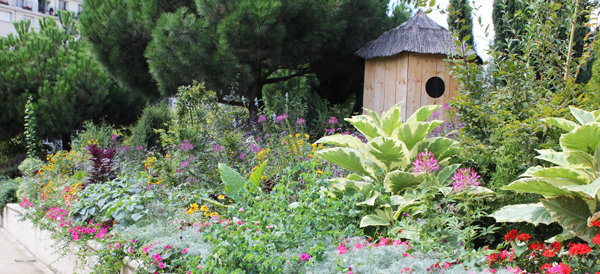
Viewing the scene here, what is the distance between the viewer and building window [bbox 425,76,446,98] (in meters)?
7.16

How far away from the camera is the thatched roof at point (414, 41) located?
697 centimetres

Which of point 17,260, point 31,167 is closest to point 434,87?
point 17,260

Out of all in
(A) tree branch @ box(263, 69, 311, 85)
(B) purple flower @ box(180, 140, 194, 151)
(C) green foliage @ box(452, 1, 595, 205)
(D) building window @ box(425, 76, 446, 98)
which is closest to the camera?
(C) green foliage @ box(452, 1, 595, 205)

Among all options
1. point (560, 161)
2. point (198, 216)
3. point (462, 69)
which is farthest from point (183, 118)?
point (560, 161)

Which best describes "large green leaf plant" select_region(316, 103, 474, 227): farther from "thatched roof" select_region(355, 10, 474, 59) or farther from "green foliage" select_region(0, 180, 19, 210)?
"green foliage" select_region(0, 180, 19, 210)

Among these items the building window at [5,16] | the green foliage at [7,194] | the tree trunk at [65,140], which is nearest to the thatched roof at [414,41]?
the green foliage at [7,194]

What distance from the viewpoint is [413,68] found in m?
7.07

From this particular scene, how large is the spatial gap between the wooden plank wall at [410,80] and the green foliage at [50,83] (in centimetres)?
656

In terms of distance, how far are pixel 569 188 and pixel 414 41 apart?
5.05m

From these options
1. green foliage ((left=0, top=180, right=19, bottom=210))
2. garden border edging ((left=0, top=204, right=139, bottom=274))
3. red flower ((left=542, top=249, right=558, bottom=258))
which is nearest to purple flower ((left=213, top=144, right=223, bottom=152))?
garden border edging ((left=0, top=204, right=139, bottom=274))

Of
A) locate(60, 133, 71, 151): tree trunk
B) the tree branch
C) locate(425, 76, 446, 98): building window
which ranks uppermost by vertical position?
the tree branch

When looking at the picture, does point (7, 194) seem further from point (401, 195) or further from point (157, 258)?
point (401, 195)

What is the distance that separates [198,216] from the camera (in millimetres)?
3750

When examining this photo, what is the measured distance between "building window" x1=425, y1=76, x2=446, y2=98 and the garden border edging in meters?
5.33
